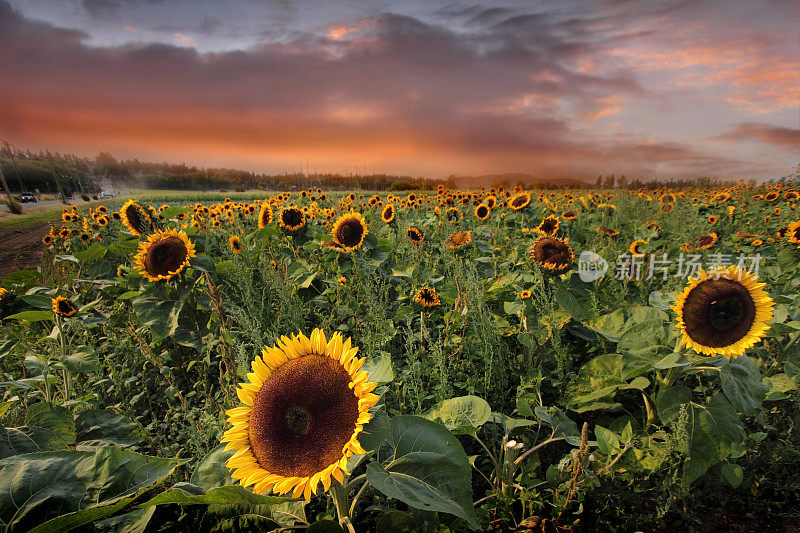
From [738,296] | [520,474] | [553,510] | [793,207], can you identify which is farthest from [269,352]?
[793,207]

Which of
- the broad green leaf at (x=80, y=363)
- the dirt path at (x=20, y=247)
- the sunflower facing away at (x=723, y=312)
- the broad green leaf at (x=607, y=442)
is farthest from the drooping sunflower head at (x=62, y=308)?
the dirt path at (x=20, y=247)

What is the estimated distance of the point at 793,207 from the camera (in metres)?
8.70

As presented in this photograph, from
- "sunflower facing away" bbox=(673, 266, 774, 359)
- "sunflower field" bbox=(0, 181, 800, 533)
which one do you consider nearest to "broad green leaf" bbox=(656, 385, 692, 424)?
"sunflower field" bbox=(0, 181, 800, 533)

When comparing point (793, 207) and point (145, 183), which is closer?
point (793, 207)

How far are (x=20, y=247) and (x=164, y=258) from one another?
54.5ft

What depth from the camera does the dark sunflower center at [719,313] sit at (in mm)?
1949

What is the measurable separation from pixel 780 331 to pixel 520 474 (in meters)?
1.88

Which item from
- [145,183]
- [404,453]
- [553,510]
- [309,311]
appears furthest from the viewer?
[145,183]

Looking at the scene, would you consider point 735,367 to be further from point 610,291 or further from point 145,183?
point 145,183

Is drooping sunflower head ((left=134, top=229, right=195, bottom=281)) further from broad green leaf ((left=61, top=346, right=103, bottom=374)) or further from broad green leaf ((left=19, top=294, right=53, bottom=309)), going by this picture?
broad green leaf ((left=61, top=346, right=103, bottom=374))

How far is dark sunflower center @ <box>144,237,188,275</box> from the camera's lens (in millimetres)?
2789

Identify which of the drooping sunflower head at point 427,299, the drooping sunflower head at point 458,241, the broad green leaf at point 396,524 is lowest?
the broad green leaf at point 396,524

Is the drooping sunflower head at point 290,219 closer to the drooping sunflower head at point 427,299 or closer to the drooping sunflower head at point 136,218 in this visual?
the drooping sunflower head at point 136,218

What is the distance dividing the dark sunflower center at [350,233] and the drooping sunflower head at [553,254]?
1.91 m
